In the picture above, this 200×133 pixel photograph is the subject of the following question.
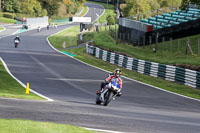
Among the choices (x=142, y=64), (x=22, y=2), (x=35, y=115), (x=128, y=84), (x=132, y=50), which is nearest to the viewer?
(x=35, y=115)

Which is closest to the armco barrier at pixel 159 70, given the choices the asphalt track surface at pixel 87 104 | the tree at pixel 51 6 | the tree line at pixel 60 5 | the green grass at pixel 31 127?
the asphalt track surface at pixel 87 104

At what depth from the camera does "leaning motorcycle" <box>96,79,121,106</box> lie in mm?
17062

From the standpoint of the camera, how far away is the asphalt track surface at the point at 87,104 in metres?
12.2

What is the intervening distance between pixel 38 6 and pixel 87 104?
124 m

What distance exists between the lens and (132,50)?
158 feet

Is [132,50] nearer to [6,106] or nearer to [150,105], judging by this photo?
[150,105]

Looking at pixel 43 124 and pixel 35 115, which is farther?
pixel 35 115

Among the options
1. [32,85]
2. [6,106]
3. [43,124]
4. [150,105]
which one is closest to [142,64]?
[32,85]

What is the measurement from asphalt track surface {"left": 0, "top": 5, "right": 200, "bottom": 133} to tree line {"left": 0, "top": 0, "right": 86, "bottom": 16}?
8377 centimetres

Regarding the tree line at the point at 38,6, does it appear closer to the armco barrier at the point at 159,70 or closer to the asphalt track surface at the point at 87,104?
the asphalt track surface at the point at 87,104

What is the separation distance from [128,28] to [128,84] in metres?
31.2

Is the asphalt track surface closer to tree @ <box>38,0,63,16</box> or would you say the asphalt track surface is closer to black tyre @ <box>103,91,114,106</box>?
black tyre @ <box>103,91,114,106</box>

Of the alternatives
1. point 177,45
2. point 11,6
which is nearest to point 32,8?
point 11,6

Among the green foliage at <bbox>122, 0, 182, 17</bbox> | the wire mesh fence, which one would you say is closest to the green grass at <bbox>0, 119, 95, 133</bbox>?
the wire mesh fence
